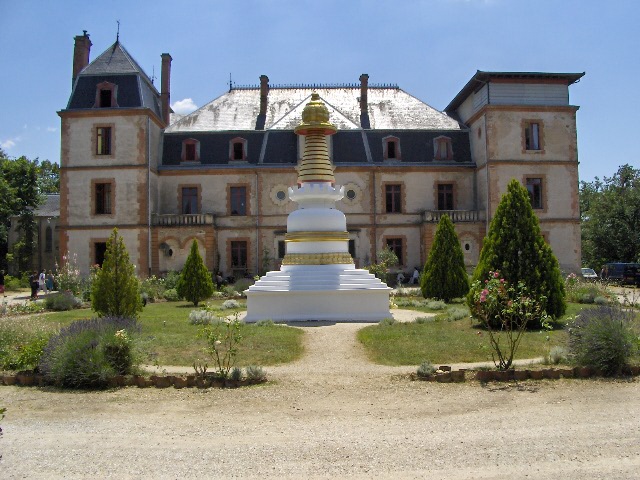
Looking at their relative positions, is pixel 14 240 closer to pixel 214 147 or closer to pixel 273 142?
pixel 214 147

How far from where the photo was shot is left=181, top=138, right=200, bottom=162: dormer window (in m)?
38.3

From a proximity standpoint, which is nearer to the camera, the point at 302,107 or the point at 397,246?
the point at 397,246

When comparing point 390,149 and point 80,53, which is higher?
point 80,53

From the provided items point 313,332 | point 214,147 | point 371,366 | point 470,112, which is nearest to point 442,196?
point 470,112

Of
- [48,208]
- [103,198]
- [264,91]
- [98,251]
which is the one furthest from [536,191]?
[48,208]

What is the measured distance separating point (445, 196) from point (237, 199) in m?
12.9

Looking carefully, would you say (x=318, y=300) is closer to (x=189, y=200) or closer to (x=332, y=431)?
(x=332, y=431)

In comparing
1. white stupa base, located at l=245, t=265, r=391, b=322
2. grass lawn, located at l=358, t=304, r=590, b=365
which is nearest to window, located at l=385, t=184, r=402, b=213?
white stupa base, located at l=245, t=265, r=391, b=322

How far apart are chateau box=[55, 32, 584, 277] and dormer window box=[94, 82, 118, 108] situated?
0.25 feet

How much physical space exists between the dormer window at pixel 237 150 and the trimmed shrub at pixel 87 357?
92.9ft

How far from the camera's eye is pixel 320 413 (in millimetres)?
8328

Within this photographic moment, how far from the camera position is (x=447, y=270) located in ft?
79.5

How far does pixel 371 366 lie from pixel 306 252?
8.89m

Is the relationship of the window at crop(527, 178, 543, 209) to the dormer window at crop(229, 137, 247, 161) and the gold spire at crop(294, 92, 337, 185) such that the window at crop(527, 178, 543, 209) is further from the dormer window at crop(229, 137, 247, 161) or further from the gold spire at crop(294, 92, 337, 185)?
the gold spire at crop(294, 92, 337, 185)
